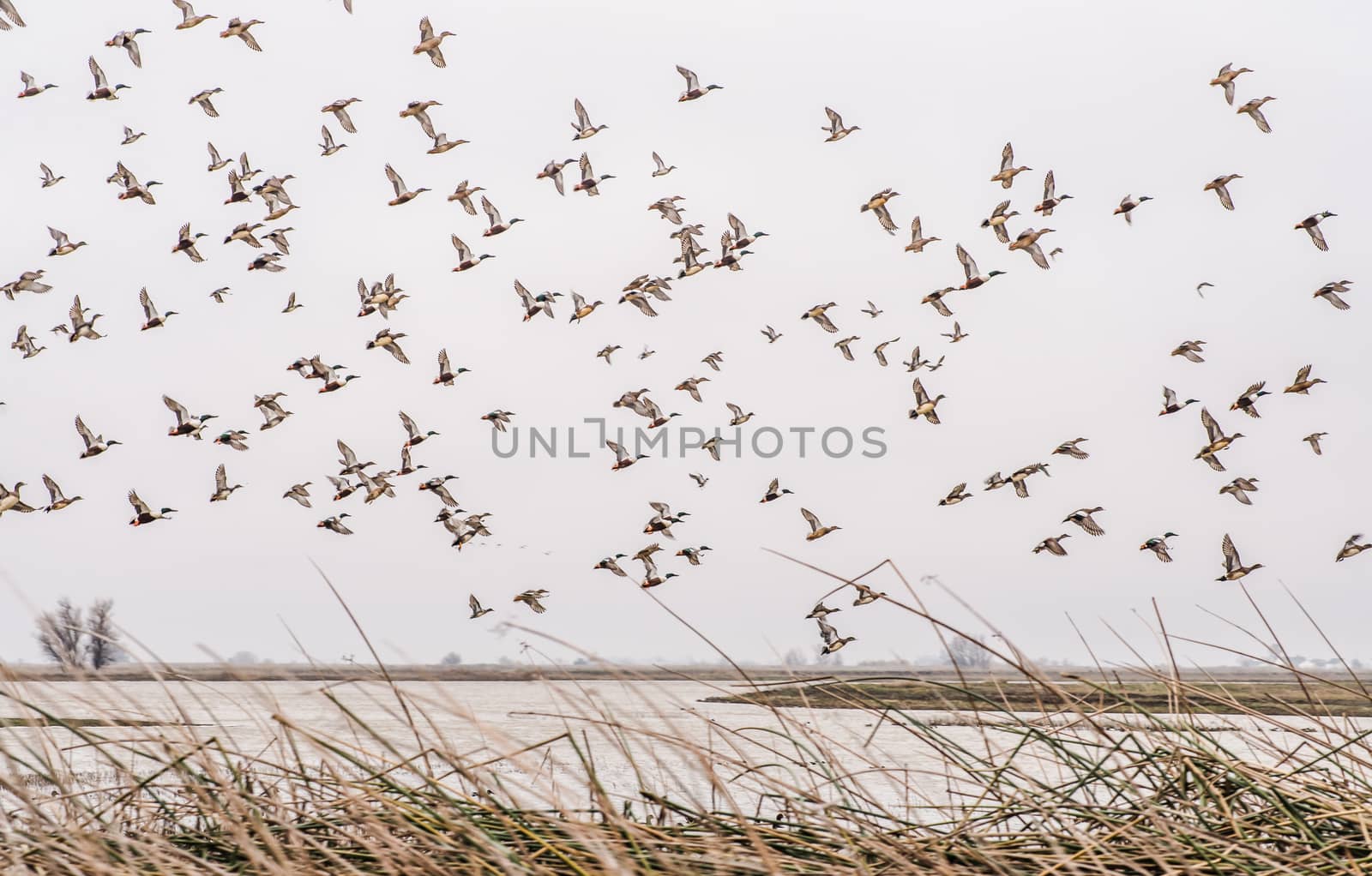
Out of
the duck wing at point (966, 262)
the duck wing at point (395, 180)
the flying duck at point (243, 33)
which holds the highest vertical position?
the flying duck at point (243, 33)

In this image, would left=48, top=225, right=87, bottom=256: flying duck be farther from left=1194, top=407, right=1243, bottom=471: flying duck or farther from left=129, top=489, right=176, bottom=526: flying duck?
left=1194, top=407, right=1243, bottom=471: flying duck

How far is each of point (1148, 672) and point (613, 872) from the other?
2.80 metres

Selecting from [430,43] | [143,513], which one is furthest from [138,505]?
[430,43]

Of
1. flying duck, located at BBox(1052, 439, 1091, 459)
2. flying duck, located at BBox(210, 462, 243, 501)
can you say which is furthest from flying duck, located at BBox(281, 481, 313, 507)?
flying duck, located at BBox(1052, 439, 1091, 459)

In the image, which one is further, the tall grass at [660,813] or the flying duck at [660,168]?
the flying duck at [660,168]

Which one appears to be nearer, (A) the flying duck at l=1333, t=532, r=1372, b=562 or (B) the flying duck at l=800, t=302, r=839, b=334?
(A) the flying duck at l=1333, t=532, r=1372, b=562

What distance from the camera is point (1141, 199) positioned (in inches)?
916

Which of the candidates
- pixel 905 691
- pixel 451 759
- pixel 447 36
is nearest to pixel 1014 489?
pixel 447 36

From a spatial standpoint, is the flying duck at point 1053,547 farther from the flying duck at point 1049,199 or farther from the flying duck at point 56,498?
the flying duck at point 56,498

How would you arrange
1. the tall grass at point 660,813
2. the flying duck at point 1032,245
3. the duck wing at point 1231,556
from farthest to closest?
1. the flying duck at point 1032,245
2. the duck wing at point 1231,556
3. the tall grass at point 660,813

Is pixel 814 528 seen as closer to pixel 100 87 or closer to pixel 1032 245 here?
pixel 1032 245

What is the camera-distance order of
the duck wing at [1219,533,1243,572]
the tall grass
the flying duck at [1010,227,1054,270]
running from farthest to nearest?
1. the flying duck at [1010,227,1054,270]
2. the duck wing at [1219,533,1243,572]
3. the tall grass

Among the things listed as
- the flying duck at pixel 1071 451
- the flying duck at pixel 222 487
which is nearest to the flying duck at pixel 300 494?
the flying duck at pixel 222 487

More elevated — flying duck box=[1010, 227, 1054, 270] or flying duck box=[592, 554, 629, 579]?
flying duck box=[1010, 227, 1054, 270]
